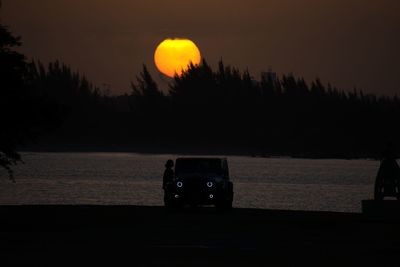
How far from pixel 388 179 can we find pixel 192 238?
31.9 ft

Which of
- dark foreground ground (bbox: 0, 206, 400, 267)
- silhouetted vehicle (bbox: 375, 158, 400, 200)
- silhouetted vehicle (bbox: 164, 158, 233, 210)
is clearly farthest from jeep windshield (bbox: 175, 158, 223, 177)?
silhouetted vehicle (bbox: 375, 158, 400, 200)

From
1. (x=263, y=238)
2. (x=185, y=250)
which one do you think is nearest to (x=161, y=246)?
(x=185, y=250)

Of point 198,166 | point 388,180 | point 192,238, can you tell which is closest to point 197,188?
point 198,166

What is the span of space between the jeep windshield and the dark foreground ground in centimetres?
159

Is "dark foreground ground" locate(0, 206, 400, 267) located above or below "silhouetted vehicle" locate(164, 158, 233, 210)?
below

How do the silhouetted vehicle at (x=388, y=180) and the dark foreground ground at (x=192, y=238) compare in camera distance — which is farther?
the silhouetted vehicle at (x=388, y=180)

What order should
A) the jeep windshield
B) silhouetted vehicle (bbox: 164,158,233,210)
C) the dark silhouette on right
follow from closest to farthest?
1. the dark silhouette on right
2. silhouetted vehicle (bbox: 164,158,233,210)
3. the jeep windshield

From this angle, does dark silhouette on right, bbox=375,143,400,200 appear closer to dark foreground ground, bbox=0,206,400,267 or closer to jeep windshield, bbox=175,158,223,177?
dark foreground ground, bbox=0,206,400,267

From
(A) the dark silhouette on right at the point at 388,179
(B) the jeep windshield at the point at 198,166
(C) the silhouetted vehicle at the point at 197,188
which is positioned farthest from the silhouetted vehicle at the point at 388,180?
(B) the jeep windshield at the point at 198,166

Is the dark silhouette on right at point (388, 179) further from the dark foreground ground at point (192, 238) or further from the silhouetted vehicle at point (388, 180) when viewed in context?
the dark foreground ground at point (192, 238)

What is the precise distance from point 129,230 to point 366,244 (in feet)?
23.5

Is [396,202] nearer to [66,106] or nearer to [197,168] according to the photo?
[197,168]

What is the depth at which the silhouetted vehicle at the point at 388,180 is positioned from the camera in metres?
33.4

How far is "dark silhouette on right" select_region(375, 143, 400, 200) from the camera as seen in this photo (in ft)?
110
